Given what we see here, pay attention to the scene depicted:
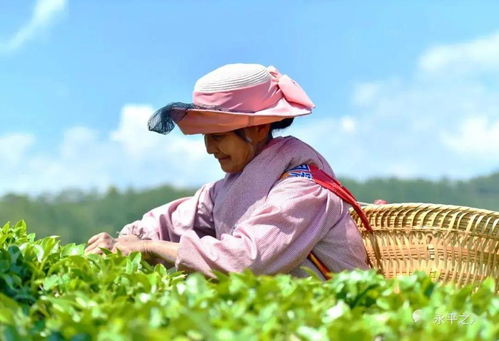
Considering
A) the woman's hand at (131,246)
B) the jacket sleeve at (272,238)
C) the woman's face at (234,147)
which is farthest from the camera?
the woman's face at (234,147)

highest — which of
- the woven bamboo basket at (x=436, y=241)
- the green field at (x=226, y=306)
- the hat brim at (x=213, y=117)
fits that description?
the hat brim at (x=213, y=117)

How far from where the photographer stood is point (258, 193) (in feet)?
12.2

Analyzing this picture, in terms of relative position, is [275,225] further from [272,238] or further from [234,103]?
[234,103]

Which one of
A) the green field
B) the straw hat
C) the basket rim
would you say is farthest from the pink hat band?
the green field

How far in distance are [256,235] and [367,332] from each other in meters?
1.70

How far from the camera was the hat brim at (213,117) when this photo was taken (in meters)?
3.70

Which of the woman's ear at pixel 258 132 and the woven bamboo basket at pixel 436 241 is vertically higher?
the woman's ear at pixel 258 132

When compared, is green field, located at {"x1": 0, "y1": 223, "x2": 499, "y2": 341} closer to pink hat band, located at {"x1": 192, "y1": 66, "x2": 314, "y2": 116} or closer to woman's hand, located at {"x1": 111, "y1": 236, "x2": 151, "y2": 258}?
woman's hand, located at {"x1": 111, "y1": 236, "x2": 151, "y2": 258}

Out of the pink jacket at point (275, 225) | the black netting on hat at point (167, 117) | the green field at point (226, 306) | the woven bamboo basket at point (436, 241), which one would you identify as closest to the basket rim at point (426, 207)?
the woven bamboo basket at point (436, 241)

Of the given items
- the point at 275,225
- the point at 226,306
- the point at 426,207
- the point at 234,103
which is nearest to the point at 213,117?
the point at 234,103

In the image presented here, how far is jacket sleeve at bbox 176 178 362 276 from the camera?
11.3 feet

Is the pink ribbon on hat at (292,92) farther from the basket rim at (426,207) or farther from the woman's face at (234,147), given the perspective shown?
the basket rim at (426,207)

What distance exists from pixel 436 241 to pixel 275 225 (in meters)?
1.15

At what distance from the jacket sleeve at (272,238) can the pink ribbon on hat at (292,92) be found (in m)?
0.37
